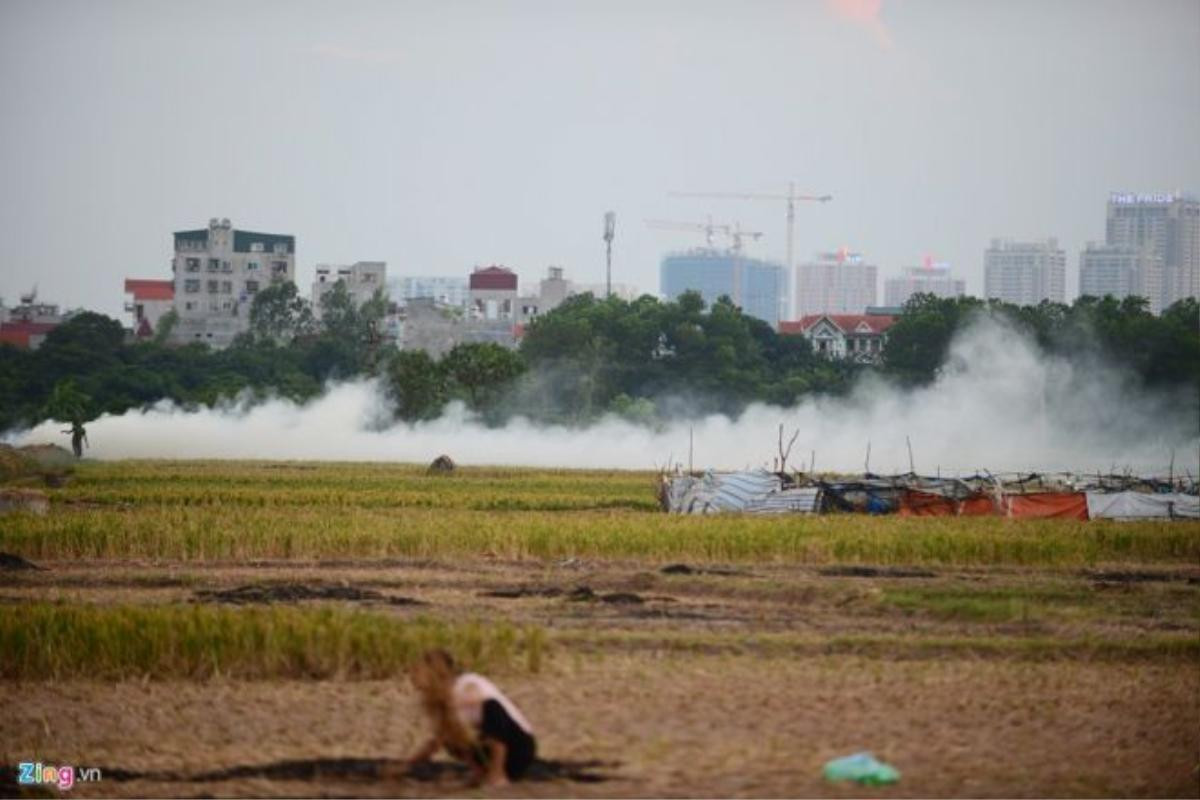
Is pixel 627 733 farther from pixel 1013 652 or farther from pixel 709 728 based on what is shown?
pixel 1013 652

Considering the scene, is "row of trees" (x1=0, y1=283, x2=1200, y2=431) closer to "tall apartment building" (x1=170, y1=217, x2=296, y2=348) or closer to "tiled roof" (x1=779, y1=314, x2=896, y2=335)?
"tiled roof" (x1=779, y1=314, x2=896, y2=335)

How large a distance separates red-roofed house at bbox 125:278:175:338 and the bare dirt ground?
107 meters

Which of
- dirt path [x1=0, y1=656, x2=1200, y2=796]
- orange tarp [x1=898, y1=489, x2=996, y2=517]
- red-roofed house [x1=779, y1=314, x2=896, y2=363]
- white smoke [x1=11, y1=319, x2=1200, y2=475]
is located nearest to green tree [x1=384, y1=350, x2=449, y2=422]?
white smoke [x1=11, y1=319, x2=1200, y2=475]

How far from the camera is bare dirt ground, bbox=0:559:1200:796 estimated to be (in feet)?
50.0

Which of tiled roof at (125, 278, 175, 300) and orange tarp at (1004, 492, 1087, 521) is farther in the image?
tiled roof at (125, 278, 175, 300)

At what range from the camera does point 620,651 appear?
67.5ft

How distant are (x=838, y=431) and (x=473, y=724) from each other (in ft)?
206

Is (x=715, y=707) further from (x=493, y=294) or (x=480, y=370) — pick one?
(x=493, y=294)

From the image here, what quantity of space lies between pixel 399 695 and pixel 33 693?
3.42 metres

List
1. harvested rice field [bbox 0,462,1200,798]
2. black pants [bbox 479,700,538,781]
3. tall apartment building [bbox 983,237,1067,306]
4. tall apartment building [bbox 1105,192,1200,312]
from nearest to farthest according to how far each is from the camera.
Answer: black pants [bbox 479,700,538,781], harvested rice field [bbox 0,462,1200,798], tall apartment building [bbox 1105,192,1200,312], tall apartment building [bbox 983,237,1067,306]

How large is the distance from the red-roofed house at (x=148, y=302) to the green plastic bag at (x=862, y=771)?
4553 inches

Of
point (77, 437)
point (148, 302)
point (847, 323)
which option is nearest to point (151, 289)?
point (148, 302)

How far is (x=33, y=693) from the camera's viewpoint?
18.9 m

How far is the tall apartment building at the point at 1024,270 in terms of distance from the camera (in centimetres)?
17350
